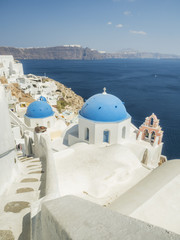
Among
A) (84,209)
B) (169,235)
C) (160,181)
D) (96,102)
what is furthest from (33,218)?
(96,102)

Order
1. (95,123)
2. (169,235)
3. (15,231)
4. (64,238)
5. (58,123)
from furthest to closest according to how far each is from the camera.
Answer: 1. (58,123)
2. (95,123)
3. (15,231)
4. (64,238)
5. (169,235)

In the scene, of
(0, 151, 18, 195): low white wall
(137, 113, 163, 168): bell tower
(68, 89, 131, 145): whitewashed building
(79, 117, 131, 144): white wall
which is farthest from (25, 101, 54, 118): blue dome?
(0, 151, 18, 195): low white wall

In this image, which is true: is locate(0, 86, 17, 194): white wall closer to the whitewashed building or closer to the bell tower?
the whitewashed building

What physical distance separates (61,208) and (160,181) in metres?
6.46

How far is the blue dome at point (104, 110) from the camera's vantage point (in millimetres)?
13672

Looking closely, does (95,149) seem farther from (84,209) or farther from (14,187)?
(84,209)

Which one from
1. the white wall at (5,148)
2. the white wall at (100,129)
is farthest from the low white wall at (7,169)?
the white wall at (100,129)

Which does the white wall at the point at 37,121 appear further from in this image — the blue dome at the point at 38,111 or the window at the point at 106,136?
the window at the point at 106,136

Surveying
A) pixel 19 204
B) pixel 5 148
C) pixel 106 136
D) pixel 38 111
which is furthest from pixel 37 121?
pixel 19 204

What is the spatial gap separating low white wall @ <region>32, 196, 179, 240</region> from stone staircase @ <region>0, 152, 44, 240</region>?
2176 mm

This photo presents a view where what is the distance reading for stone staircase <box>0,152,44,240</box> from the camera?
13.7ft

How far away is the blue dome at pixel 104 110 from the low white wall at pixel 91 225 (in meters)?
11.2

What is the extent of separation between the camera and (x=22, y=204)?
4.95 metres

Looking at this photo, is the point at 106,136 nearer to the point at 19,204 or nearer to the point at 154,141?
the point at 154,141
